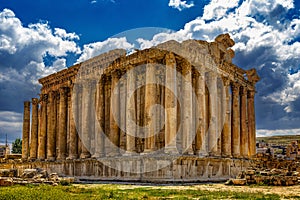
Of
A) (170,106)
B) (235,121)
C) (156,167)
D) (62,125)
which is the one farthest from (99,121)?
(235,121)

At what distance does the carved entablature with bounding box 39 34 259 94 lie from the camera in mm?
25906

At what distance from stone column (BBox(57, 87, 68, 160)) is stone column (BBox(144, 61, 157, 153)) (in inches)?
441

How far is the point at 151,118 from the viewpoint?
25484mm

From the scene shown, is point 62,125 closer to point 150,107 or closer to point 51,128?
point 51,128

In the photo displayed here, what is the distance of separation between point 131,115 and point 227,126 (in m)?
8.41

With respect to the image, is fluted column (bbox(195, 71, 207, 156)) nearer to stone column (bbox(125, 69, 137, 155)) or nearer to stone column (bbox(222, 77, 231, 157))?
stone column (bbox(222, 77, 231, 157))

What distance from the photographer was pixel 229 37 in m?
32.7

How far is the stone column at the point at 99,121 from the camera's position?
2942 centimetres

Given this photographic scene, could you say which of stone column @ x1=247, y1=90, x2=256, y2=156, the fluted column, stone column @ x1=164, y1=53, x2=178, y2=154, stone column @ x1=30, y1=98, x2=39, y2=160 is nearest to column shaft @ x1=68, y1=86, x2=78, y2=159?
stone column @ x1=30, y1=98, x2=39, y2=160

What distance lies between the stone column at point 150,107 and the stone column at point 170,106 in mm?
1179

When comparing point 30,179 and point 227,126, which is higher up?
point 227,126

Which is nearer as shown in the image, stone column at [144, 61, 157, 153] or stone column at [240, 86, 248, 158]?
stone column at [144, 61, 157, 153]

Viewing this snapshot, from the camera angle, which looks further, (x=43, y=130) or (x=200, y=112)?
(x=43, y=130)

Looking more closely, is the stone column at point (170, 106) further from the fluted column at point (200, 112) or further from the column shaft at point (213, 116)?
the column shaft at point (213, 116)
